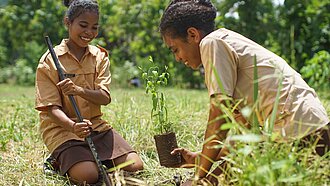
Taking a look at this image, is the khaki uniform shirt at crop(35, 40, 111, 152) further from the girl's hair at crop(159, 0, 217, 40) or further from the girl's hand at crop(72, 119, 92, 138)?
the girl's hair at crop(159, 0, 217, 40)

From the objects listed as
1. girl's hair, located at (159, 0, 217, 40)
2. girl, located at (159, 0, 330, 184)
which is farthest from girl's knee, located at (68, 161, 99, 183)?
girl's hair, located at (159, 0, 217, 40)

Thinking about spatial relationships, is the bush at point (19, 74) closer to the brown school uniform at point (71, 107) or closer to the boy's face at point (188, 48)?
the brown school uniform at point (71, 107)

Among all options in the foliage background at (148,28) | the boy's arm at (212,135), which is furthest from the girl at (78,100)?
the foliage background at (148,28)

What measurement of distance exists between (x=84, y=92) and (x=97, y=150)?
40 centimetres

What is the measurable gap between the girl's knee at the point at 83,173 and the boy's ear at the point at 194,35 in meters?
0.99

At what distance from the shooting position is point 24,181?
2.89 metres

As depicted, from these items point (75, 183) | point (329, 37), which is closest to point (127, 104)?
point (75, 183)

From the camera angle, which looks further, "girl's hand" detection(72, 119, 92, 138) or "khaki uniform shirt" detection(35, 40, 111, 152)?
"khaki uniform shirt" detection(35, 40, 111, 152)

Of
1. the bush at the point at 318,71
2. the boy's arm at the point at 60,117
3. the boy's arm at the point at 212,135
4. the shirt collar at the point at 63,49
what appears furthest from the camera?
the bush at the point at 318,71

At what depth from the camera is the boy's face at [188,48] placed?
8.05 ft

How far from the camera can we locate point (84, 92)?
118 inches

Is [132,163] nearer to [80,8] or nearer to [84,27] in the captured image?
[84,27]

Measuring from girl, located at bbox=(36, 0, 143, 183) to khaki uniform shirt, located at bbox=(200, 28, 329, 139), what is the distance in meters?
0.96

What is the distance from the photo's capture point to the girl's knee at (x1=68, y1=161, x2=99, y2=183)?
297 cm
